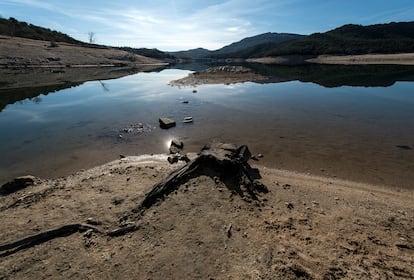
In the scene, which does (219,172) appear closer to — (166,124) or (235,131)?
(235,131)

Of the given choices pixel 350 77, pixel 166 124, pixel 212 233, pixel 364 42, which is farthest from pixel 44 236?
pixel 364 42

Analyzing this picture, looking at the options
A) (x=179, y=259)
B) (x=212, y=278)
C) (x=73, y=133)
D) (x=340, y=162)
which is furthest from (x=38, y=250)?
(x=73, y=133)

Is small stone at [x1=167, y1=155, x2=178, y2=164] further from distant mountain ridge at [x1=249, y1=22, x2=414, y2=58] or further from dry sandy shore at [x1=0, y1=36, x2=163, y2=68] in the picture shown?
distant mountain ridge at [x1=249, y1=22, x2=414, y2=58]

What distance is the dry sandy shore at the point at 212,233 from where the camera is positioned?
14.4ft

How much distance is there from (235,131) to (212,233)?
991 cm

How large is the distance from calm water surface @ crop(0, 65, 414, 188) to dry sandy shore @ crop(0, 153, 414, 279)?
2679 mm

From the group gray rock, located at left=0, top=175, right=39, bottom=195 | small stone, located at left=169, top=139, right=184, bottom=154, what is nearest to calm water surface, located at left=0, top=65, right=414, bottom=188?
small stone, located at left=169, top=139, right=184, bottom=154

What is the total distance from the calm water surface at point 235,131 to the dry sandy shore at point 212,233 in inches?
105

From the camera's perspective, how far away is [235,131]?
48.4 ft

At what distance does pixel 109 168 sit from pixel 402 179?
10013mm

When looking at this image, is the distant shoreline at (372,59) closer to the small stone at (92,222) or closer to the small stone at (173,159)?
the small stone at (173,159)

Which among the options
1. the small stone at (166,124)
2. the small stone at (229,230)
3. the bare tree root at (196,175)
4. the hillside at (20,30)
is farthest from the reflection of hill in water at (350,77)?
the hillside at (20,30)

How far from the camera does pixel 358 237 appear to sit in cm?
522

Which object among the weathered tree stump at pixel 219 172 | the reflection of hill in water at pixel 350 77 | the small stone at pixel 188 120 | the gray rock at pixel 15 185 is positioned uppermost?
the reflection of hill in water at pixel 350 77
